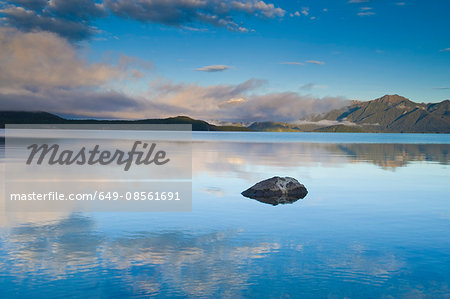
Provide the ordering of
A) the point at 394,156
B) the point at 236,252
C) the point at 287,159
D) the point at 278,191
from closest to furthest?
the point at 236,252 < the point at 278,191 < the point at 287,159 < the point at 394,156

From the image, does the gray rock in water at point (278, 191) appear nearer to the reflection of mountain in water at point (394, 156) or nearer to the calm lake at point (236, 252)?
the calm lake at point (236, 252)

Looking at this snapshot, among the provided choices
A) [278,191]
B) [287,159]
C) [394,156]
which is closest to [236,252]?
[278,191]

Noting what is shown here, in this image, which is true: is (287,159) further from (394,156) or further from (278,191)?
(278,191)

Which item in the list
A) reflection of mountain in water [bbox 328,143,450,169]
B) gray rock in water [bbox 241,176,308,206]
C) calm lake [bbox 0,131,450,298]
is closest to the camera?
calm lake [bbox 0,131,450,298]

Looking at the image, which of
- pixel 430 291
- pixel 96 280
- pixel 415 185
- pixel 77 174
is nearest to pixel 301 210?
pixel 430 291

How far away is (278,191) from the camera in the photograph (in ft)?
81.1

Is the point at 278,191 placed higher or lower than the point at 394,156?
lower

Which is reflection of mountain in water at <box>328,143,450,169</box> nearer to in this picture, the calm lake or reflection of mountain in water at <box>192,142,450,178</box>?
reflection of mountain in water at <box>192,142,450,178</box>

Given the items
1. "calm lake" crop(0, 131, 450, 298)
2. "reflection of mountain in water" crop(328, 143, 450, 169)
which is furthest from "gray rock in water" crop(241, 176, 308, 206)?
"reflection of mountain in water" crop(328, 143, 450, 169)

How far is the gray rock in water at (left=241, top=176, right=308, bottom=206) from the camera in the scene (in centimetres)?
2427

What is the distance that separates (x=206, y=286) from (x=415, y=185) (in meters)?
25.5

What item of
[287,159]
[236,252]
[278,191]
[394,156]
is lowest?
[236,252]

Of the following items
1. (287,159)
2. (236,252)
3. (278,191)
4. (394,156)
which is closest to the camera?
(236,252)

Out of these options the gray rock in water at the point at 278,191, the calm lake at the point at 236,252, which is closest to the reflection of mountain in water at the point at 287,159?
the gray rock in water at the point at 278,191
